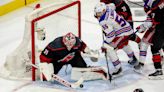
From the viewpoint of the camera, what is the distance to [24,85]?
12.7 feet

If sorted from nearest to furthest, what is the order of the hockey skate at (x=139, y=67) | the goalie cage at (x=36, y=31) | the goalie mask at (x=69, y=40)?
1. the goalie mask at (x=69, y=40)
2. the goalie cage at (x=36, y=31)
3. the hockey skate at (x=139, y=67)

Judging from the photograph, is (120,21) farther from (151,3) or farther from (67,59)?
(67,59)

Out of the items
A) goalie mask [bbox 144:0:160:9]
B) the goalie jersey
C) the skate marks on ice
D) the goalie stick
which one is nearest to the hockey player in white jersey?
the goalie jersey

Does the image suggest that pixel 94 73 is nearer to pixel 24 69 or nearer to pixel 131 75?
pixel 131 75

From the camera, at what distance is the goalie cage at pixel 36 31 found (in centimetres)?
379

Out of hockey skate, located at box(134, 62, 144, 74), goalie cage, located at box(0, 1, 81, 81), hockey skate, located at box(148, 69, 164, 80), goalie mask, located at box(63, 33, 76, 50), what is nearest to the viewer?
goalie mask, located at box(63, 33, 76, 50)

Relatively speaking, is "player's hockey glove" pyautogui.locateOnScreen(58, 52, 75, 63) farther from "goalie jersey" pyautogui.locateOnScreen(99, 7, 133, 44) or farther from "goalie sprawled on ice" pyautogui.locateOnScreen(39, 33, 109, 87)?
"goalie jersey" pyautogui.locateOnScreen(99, 7, 133, 44)

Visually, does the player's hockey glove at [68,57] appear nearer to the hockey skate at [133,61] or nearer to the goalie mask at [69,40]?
the goalie mask at [69,40]

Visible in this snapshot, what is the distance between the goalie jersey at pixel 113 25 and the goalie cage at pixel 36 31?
50 centimetres

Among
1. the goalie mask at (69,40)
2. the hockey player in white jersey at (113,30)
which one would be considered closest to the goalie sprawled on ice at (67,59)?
the goalie mask at (69,40)

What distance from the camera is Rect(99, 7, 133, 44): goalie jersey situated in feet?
12.2

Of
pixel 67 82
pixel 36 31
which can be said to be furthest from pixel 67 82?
pixel 36 31

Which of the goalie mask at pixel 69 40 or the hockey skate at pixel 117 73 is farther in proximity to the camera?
the hockey skate at pixel 117 73

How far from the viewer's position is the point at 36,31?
3.74 metres
